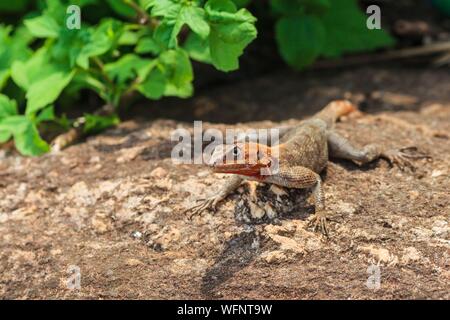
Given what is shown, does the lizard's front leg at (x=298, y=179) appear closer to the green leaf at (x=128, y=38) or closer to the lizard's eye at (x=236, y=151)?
the lizard's eye at (x=236, y=151)

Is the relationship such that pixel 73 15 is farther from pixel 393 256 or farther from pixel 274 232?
pixel 393 256

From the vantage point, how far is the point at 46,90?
5035 mm

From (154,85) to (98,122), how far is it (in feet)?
1.99

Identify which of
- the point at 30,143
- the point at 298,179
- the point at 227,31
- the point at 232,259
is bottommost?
the point at 232,259

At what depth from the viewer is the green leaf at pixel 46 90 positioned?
495 cm

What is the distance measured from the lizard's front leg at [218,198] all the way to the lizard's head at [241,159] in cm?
18

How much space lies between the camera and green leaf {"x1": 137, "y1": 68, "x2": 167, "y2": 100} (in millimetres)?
5258

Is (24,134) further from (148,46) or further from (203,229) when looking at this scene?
(203,229)

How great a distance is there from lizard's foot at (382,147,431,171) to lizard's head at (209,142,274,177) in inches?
38.0

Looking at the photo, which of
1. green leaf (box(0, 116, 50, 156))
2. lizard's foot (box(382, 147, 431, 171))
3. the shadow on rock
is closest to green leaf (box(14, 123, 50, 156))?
green leaf (box(0, 116, 50, 156))

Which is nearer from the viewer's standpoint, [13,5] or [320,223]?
[320,223]

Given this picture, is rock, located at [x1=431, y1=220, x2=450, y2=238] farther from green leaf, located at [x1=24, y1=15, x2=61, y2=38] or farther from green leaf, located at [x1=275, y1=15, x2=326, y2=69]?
green leaf, located at [x1=24, y1=15, x2=61, y2=38]

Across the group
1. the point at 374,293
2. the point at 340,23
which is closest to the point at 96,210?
the point at 374,293

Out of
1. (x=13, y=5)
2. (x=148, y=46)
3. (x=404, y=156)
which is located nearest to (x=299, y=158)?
(x=404, y=156)
